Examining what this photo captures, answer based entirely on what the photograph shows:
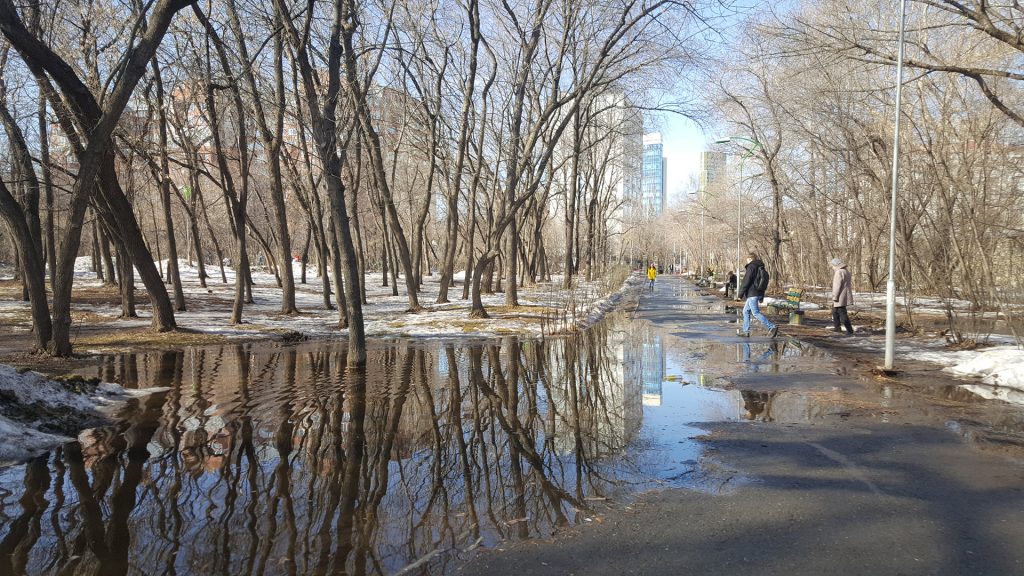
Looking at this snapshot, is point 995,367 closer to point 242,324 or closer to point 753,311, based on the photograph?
point 753,311

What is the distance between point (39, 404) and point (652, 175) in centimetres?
11928

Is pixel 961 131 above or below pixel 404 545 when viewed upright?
above

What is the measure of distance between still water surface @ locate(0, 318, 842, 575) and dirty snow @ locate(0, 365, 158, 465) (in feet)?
0.89

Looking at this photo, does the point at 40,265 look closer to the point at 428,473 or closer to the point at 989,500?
the point at 428,473

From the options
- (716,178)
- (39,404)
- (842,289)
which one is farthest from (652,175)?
(39,404)

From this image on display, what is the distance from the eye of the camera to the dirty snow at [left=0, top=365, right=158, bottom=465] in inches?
232

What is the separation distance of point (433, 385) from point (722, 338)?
8.86 metres

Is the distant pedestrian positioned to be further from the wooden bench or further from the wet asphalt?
the wet asphalt

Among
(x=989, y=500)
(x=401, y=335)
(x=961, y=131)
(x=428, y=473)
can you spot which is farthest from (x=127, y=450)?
(x=961, y=131)

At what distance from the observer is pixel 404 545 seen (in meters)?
3.85

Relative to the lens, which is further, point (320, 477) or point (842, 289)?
point (842, 289)

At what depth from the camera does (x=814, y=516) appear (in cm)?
435

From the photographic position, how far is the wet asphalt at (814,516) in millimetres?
3643

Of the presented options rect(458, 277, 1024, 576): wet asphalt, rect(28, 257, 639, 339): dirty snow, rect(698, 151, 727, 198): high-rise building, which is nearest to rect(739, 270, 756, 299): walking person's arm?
rect(28, 257, 639, 339): dirty snow
